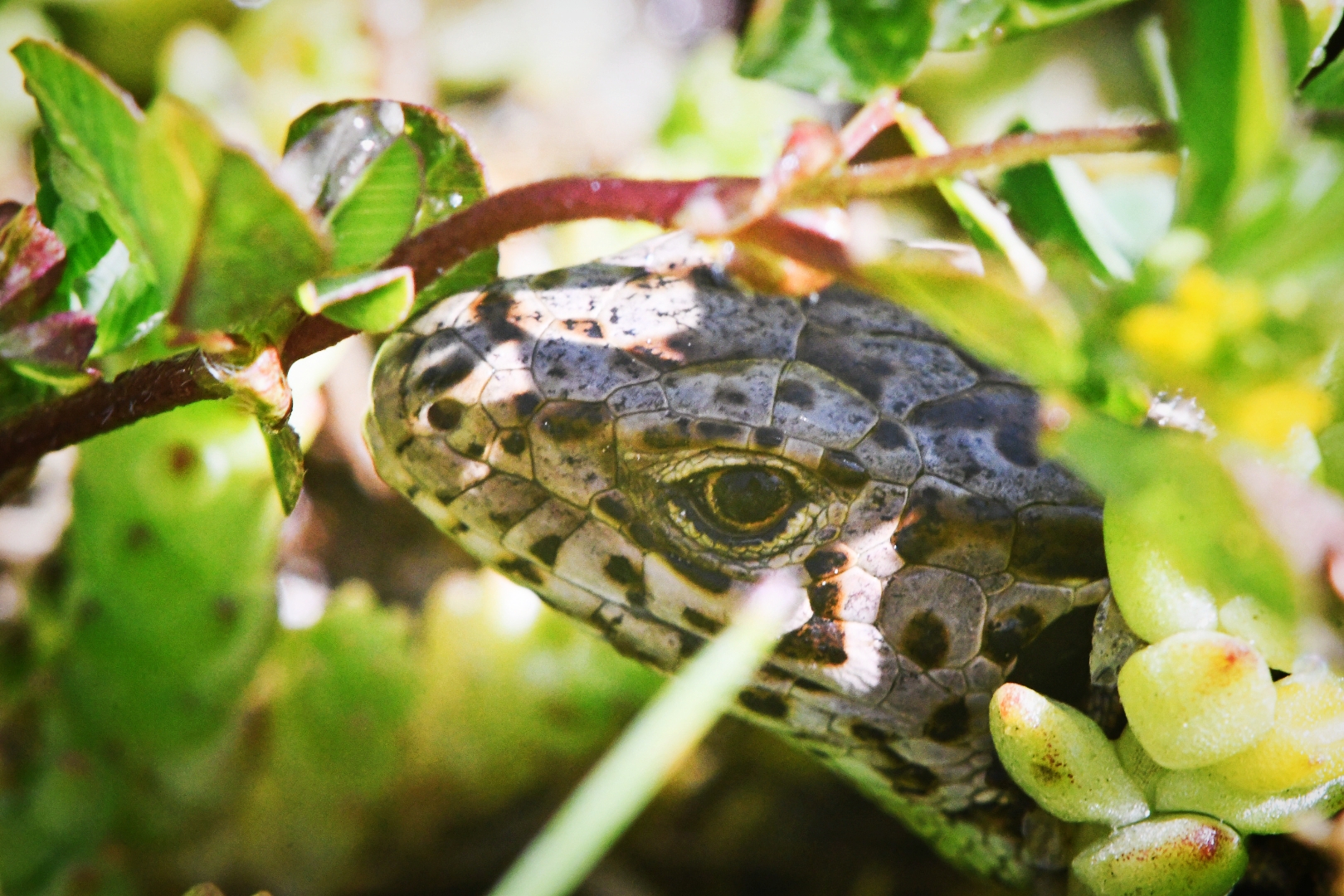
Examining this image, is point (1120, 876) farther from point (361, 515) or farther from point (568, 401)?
point (361, 515)

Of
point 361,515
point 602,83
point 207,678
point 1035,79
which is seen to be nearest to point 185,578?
point 207,678

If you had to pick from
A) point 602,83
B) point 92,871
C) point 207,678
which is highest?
point 602,83

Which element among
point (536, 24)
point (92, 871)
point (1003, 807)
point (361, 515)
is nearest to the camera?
point (1003, 807)

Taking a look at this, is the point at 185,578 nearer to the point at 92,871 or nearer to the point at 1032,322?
the point at 92,871

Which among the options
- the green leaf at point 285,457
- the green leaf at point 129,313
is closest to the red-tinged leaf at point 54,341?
the green leaf at point 129,313

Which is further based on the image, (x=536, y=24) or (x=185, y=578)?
(x=536, y=24)

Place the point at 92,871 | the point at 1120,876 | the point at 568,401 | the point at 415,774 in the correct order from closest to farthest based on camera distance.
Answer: the point at 1120,876
the point at 568,401
the point at 92,871
the point at 415,774

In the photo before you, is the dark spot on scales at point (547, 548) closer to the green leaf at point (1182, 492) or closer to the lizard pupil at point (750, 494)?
the lizard pupil at point (750, 494)

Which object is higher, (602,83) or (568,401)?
(602,83)
